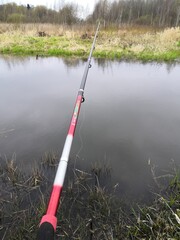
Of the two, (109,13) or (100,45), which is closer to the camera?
(100,45)

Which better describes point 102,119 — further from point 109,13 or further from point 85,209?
point 109,13

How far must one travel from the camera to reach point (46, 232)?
3.53 ft

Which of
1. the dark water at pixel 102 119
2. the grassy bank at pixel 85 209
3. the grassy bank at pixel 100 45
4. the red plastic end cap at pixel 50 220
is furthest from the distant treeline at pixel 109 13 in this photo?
the red plastic end cap at pixel 50 220

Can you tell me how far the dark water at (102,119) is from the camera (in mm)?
3422

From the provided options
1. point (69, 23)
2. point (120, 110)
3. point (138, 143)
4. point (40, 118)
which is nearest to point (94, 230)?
point (138, 143)

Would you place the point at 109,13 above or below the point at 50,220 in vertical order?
above

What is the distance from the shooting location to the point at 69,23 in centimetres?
2444

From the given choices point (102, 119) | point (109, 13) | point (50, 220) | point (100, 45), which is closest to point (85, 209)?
point (50, 220)

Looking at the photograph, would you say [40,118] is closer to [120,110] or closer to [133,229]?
[120,110]

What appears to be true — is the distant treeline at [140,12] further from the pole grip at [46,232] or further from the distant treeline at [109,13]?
the pole grip at [46,232]

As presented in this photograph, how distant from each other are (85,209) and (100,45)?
12.9m

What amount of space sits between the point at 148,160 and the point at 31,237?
2098 mm

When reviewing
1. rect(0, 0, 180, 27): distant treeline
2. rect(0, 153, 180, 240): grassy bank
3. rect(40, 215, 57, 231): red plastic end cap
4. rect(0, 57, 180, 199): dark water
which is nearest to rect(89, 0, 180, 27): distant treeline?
rect(0, 0, 180, 27): distant treeline

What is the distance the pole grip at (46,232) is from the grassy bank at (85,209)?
1.13m
